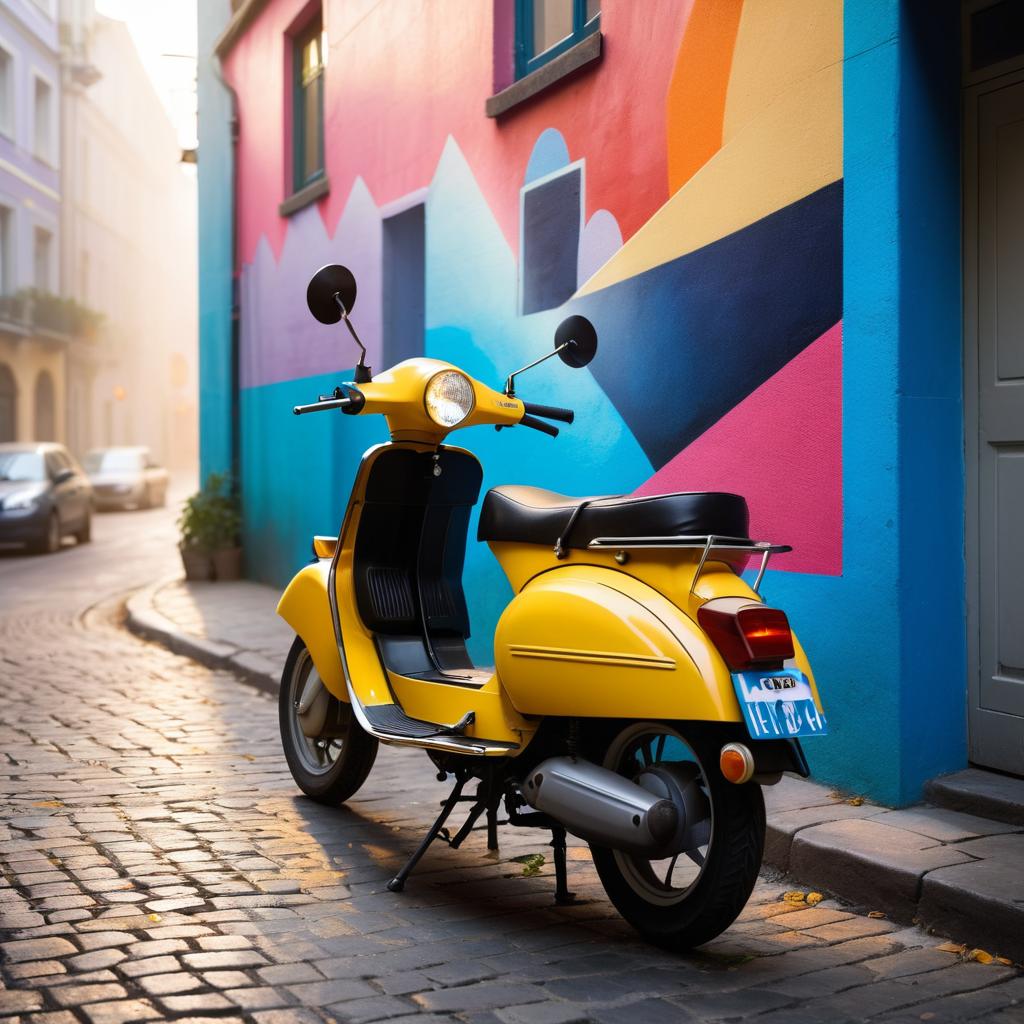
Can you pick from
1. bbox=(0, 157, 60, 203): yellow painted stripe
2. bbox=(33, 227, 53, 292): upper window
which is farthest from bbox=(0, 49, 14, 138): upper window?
bbox=(33, 227, 53, 292): upper window

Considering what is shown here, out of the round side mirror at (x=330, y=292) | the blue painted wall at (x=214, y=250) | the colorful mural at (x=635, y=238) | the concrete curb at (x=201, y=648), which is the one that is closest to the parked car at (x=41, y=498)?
the blue painted wall at (x=214, y=250)

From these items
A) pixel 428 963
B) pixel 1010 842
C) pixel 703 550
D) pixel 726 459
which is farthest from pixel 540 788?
pixel 726 459

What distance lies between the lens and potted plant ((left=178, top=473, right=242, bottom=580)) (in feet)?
42.2

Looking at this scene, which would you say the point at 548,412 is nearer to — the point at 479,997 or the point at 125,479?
the point at 479,997

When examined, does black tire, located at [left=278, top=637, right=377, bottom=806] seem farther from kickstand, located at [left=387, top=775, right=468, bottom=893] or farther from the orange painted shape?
the orange painted shape

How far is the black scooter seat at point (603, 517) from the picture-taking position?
3309 mm

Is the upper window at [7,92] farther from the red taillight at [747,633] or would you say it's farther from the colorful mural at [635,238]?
the red taillight at [747,633]

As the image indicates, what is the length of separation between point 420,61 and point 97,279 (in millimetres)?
34326

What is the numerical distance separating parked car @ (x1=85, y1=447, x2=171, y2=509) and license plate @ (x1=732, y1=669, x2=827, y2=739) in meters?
25.6

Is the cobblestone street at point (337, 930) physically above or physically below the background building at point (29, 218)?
below

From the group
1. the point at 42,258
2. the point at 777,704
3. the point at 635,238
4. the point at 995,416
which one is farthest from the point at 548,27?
the point at 42,258

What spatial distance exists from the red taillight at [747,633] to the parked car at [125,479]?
83.8ft

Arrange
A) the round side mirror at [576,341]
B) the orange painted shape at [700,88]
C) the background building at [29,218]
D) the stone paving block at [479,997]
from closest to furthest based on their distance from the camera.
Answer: the stone paving block at [479,997]
the round side mirror at [576,341]
the orange painted shape at [700,88]
the background building at [29,218]

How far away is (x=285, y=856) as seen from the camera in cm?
428
